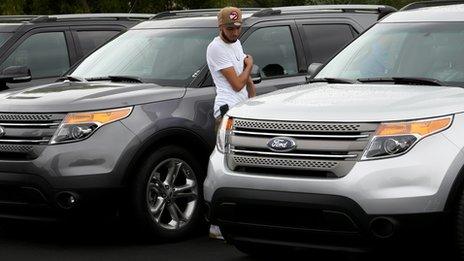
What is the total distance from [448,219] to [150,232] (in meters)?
2.75

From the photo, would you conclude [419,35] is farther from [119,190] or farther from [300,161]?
[119,190]

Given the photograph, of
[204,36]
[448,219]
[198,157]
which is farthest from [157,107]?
[448,219]

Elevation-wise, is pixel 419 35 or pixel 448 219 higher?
pixel 419 35

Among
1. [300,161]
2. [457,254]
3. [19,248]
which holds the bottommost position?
[19,248]

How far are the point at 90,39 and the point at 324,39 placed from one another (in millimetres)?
3260

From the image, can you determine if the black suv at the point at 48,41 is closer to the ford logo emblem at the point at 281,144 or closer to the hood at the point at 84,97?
the hood at the point at 84,97

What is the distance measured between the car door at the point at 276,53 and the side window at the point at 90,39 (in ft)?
9.87

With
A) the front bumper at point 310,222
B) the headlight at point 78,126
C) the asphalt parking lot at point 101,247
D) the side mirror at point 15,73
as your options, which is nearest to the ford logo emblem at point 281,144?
the front bumper at point 310,222

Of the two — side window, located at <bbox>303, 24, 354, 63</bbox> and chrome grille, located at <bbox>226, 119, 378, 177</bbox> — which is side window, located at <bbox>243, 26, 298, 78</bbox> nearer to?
side window, located at <bbox>303, 24, 354, 63</bbox>

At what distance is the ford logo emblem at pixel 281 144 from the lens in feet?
22.1

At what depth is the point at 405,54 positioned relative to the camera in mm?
7836

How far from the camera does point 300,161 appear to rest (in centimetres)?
667

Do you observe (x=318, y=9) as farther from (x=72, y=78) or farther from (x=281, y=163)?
(x=281, y=163)

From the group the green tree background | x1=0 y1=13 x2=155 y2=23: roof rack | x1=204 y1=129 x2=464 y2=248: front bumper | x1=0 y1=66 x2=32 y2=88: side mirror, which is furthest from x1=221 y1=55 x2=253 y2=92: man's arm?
the green tree background
